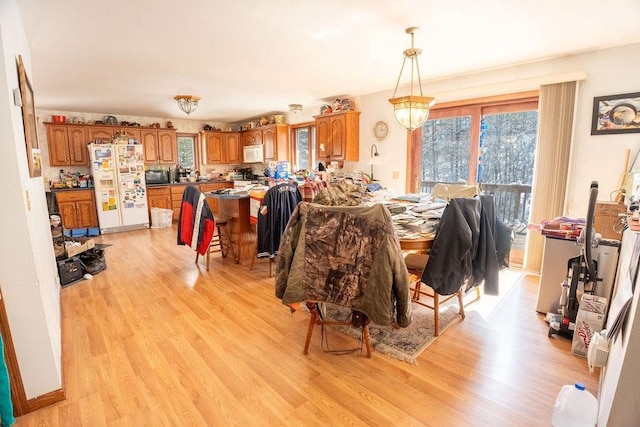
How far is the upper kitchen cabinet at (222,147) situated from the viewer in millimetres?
7777

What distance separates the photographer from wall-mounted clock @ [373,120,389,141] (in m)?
4.77

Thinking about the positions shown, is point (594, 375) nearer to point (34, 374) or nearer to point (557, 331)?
point (557, 331)

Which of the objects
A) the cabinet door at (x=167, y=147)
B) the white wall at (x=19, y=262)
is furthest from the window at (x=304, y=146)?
the white wall at (x=19, y=262)

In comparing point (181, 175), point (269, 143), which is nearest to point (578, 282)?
point (269, 143)

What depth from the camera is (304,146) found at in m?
6.51

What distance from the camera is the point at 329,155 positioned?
17.6 ft

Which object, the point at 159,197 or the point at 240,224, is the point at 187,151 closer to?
the point at 159,197

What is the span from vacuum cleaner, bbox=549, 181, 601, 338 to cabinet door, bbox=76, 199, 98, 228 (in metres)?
7.20

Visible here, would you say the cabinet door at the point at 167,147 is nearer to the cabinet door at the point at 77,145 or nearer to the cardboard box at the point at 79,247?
the cabinet door at the point at 77,145

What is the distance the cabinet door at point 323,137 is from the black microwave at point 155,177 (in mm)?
3711

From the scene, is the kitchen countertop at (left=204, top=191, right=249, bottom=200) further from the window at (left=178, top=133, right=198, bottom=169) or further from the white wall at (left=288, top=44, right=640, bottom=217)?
the window at (left=178, top=133, right=198, bottom=169)

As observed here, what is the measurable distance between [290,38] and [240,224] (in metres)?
2.24

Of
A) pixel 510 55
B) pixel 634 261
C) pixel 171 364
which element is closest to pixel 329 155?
pixel 510 55

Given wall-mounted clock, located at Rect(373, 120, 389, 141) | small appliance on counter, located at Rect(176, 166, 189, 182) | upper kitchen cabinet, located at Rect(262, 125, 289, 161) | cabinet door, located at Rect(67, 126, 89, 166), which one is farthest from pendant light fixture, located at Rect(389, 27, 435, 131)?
cabinet door, located at Rect(67, 126, 89, 166)
